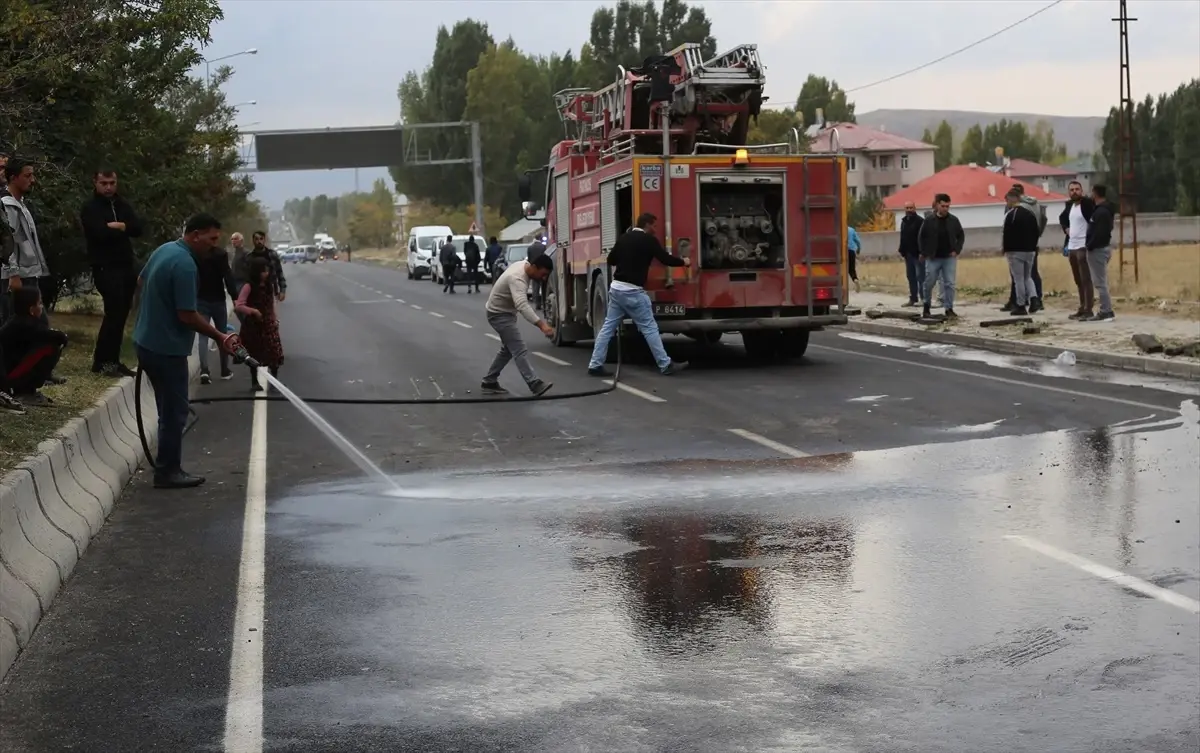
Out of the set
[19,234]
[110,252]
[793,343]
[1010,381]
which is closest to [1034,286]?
[793,343]

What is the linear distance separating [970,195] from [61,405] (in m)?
117

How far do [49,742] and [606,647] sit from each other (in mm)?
2158

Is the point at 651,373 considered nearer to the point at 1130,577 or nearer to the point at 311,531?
the point at 311,531

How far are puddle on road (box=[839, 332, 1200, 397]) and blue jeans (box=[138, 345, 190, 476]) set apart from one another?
9.53 meters

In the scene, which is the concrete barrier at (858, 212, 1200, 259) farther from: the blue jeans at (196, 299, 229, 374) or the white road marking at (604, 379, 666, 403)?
the blue jeans at (196, 299, 229, 374)

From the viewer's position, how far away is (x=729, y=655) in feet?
20.4

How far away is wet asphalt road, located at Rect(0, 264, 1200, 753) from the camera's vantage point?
5418mm

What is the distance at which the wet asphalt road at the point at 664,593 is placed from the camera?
5.42 m

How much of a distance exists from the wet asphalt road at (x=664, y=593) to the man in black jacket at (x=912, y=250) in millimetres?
14562

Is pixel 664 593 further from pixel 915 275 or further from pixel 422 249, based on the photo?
pixel 422 249

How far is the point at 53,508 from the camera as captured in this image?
8.23 m

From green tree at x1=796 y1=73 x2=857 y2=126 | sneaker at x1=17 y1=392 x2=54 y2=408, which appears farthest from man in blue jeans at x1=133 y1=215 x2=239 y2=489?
green tree at x1=796 y1=73 x2=857 y2=126

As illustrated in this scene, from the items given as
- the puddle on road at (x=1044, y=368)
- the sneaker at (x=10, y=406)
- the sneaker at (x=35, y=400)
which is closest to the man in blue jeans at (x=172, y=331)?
the sneaker at (x=10, y=406)

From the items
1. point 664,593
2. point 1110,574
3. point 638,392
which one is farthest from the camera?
point 638,392
